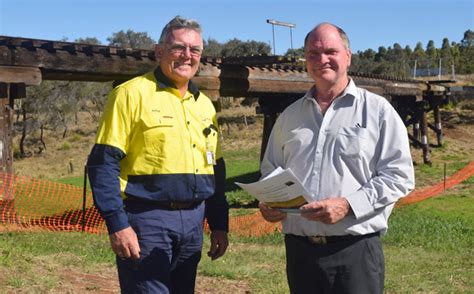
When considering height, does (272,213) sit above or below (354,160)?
below

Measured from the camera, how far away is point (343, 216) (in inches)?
107

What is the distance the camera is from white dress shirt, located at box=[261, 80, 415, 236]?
2.75 metres

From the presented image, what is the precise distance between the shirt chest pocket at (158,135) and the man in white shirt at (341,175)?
0.54 meters

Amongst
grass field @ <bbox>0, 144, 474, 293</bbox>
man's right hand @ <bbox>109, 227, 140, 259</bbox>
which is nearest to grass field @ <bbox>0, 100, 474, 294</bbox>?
grass field @ <bbox>0, 144, 474, 293</bbox>

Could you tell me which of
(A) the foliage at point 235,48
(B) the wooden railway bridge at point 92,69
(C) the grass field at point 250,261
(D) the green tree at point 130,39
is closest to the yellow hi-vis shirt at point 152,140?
(C) the grass field at point 250,261

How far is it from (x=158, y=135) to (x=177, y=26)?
0.55 meters

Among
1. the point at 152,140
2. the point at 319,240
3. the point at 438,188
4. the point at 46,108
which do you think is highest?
the point at 46,108

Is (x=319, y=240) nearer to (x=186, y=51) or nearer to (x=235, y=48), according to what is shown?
(x=186, y=51)

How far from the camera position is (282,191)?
273 cm

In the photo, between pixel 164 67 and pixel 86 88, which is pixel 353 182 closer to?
pixel 164 67

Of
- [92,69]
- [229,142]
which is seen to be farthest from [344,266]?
[229,142]

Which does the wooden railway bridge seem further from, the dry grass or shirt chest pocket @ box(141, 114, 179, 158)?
the dry grass

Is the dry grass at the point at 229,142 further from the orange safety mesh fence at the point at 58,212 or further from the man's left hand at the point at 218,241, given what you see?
the man's left hand at the point at 218,241

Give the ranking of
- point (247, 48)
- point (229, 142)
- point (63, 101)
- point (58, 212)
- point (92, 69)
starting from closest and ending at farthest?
point (92, 69)
point (58, 212)
point (229, 142)
point (63, 101)
point (247, 48)
